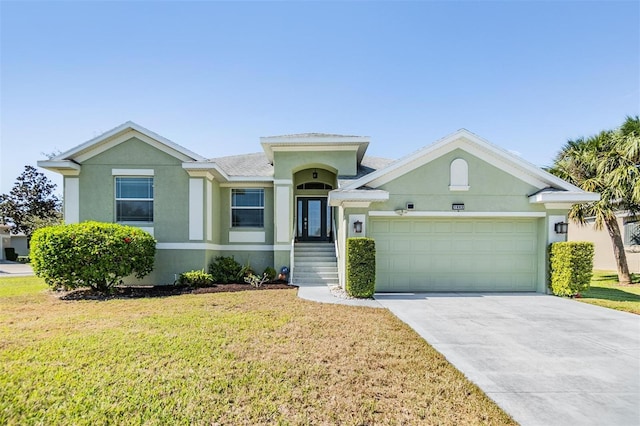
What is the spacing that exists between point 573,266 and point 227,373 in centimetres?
1083

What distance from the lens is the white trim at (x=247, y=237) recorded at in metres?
14.6

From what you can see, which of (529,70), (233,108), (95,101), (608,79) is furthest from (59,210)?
(608,79)

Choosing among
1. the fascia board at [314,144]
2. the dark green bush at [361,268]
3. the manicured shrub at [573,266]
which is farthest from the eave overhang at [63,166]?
the manicured shrub at [573,266]

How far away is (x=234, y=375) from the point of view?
15.1 ft

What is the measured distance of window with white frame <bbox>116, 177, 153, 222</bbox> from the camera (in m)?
13.2

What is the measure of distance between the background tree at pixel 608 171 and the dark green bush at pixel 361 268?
1098cm

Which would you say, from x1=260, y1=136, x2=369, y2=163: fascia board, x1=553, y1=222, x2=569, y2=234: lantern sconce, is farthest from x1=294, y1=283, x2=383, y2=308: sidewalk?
x1=553, y1=222, x2=569, y2=234: lantern sconce

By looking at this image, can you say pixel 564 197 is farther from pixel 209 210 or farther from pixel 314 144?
pixel 209 210

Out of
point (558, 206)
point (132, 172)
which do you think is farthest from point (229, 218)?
point (558, 206)

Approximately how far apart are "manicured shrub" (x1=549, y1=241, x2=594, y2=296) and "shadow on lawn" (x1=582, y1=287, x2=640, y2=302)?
968mm

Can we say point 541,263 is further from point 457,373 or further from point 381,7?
point 381,7

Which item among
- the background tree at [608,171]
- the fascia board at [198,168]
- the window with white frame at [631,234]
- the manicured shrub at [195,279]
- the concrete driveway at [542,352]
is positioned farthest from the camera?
the window with white frame at [631,234]

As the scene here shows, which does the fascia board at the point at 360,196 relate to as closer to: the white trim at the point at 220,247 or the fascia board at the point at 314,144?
the fascia board at the point at 314,144

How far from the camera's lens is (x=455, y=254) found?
→ 11531 mm
